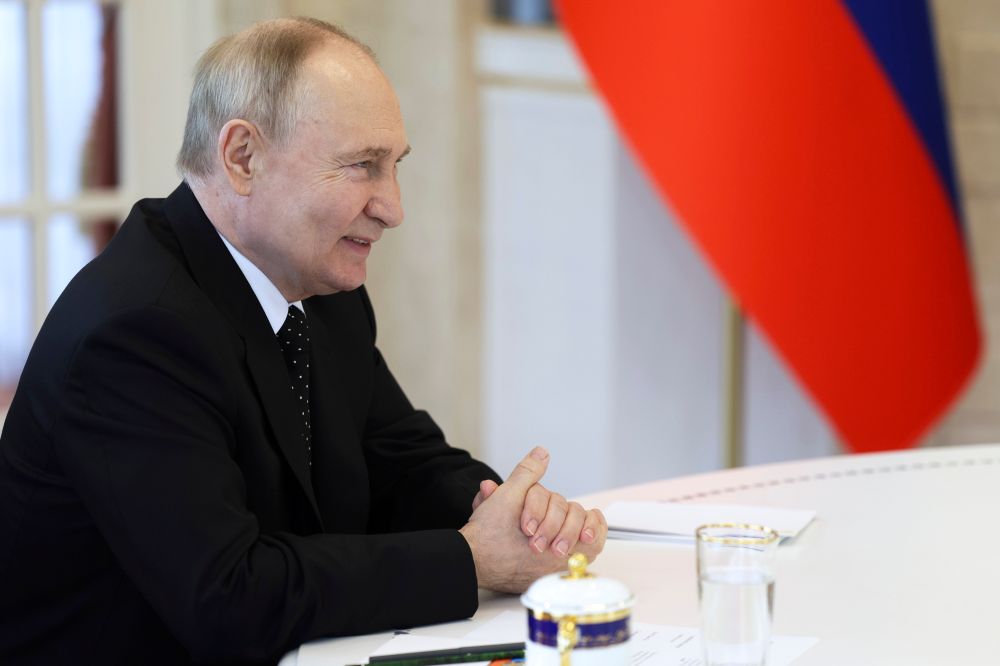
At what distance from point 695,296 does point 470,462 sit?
2.42 meters

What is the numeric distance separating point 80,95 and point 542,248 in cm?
157

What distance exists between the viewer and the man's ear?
5.20 feet

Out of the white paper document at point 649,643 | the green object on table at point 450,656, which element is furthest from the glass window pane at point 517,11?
the green object on table at point 450,656

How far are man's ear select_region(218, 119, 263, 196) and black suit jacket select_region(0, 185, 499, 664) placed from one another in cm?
7

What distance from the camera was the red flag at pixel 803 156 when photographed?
3.19m

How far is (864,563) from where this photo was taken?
1.61m

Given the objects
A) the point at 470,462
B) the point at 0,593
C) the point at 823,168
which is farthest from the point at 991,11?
the point at 0,593

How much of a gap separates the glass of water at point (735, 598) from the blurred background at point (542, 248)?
8.09 ft

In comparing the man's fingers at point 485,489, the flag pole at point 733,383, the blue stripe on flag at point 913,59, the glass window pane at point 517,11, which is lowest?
the flag pole at point 733,383

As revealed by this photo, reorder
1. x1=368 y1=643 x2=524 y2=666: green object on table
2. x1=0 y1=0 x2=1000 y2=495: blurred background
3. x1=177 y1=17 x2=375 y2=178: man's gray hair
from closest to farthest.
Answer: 1. x1=368 y1=643 x2=524 y2=666: green object on table
2. x1=177 y1=17 x2=375 y2=178: man's gray hair
3. x1=0 y1=0 x2=1000 y2=495: blurred background

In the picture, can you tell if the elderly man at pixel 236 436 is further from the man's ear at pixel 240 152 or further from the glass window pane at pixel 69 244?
the glass window pane at pixel 69 244

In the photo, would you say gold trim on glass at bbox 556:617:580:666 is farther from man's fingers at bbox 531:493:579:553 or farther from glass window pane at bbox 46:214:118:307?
glass window pane at bbox 46:214:118:307

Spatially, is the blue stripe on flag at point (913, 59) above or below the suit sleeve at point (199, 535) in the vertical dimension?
above

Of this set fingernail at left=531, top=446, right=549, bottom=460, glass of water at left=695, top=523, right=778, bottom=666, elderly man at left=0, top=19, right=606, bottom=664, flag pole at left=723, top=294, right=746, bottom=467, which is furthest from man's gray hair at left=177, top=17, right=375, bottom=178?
flag pole at left=723, top=294, right=746, bottom=467
